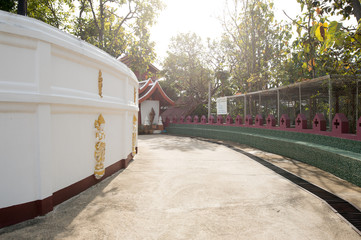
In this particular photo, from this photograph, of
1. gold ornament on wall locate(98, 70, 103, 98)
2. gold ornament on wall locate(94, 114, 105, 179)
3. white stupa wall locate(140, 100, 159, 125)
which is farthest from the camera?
white stupa wall locate(140, 100, 159, 125)

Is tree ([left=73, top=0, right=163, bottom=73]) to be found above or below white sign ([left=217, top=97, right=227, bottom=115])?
above

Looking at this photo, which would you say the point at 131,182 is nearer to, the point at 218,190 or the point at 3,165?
the point at 218,190

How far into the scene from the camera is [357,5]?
540cm

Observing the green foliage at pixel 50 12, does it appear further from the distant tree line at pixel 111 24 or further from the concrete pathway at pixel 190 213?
the concrete pathway at pixel 190 213

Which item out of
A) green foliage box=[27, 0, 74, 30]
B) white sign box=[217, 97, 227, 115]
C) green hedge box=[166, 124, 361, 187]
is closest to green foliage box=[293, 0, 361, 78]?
green hedge box=[166, 124, 361, 187]

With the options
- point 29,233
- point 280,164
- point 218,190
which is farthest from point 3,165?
point 280,164

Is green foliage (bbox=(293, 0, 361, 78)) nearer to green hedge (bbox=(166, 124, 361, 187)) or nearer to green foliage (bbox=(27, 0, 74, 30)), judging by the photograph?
green hedge (bbox=(166, 124, 361, 187))

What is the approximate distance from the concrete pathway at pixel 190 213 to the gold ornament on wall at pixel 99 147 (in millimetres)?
293

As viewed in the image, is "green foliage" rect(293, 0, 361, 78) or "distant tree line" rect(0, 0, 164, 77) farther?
"distant tree line" rect(0, 0, 164, 77)

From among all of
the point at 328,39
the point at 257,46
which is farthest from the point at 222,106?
the point at 328,39

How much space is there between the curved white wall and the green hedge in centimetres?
498

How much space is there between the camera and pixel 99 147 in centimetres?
427

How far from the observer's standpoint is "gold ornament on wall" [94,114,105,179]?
424 centimetres

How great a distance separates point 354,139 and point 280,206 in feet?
10.3
